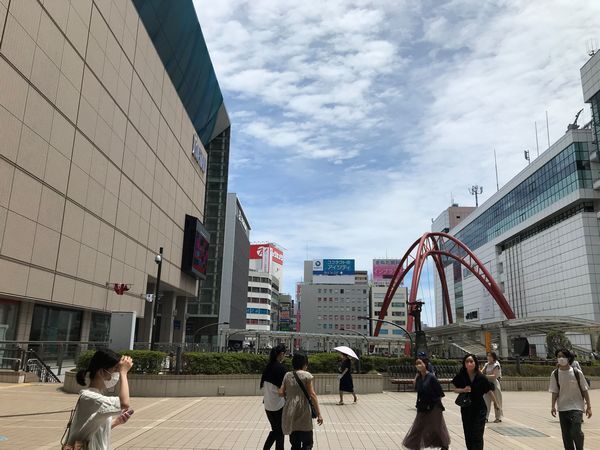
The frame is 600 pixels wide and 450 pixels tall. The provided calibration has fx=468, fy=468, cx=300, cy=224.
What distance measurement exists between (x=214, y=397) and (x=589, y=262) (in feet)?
160

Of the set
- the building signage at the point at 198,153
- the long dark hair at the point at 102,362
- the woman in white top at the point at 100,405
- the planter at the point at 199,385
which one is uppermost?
the building signage at the point at 198,153

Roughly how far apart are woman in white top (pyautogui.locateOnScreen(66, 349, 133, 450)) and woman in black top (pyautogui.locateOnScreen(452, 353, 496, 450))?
185 inches

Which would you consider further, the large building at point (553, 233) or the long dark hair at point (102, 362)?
the large building at point (553, 233)

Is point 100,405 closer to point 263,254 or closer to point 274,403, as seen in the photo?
point 274,403

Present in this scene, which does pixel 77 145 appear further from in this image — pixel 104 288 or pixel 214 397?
pixel 214 397

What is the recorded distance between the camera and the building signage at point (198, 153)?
48.9 meters

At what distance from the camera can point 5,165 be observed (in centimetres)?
1847

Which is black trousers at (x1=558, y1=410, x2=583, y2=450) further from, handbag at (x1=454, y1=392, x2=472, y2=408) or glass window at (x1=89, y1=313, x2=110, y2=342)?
glass window at (x1=89, y1=313, x2=110, y2=342)

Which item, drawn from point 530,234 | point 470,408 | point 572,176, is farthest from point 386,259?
point 470,408

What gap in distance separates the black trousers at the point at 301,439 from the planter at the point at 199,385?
10326mm

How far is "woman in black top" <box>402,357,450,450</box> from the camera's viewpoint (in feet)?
21.2

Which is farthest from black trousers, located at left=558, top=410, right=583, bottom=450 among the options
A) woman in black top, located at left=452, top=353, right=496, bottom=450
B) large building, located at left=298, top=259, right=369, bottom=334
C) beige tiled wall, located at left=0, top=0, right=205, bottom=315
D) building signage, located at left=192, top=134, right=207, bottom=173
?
large building, located at left=298, top=259, right=369, bottom=334

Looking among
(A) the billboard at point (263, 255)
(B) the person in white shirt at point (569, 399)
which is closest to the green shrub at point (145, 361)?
(B) the person in white shirt at point (569, 399)

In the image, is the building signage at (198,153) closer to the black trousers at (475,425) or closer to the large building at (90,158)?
the large building at (90,158)
